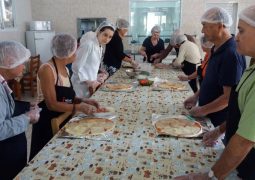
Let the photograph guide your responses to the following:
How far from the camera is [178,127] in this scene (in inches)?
55.3

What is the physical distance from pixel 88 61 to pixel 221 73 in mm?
1565

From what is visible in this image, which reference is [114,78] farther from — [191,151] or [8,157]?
[191,151]

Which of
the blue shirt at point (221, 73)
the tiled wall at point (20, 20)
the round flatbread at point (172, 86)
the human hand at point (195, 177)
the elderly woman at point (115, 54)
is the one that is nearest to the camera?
the human hand at point (195, 177)

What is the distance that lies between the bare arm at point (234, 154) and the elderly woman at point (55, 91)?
1.01m

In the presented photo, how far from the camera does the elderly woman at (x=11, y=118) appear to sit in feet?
4.42

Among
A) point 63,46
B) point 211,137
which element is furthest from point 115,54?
point 211,137

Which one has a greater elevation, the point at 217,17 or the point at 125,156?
the point at 217,17

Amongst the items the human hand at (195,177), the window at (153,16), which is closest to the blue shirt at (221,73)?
the human hand at (195,177)

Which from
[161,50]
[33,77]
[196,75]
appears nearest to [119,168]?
[196,75]

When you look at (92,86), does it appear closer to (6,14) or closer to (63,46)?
(63,46)

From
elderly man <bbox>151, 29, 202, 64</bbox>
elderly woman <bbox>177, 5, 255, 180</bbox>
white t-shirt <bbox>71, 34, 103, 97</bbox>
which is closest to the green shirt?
elderly woman <bbox>177, 5, 255, 180</bbox>

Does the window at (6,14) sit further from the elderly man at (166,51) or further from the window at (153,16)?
the elderly man at (166,51)

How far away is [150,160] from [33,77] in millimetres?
4672

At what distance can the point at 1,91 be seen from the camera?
4.39ft
